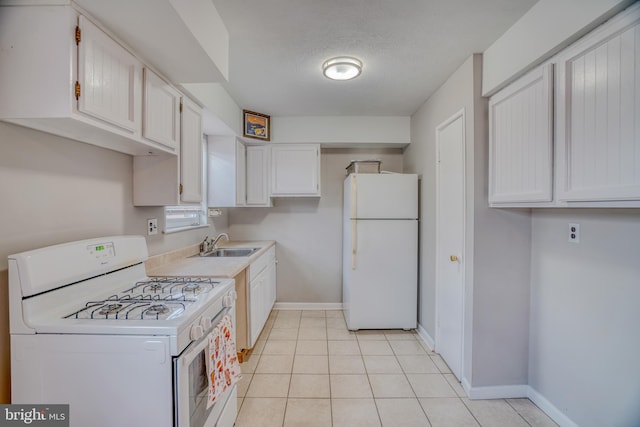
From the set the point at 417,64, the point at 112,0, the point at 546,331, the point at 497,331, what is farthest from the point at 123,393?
the point at 417,64

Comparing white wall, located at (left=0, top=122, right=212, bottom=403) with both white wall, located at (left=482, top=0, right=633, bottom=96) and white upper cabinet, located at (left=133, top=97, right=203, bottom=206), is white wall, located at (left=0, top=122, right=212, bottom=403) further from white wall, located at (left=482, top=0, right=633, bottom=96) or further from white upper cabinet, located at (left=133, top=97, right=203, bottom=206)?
white wall, located at (left=482, top=0, right=633, bottom=96)

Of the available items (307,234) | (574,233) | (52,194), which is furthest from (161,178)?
(574,233)

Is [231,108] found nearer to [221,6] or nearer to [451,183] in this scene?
[221,6]

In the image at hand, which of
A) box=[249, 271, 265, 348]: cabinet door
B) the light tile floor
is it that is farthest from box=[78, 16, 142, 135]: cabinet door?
the light tile floor

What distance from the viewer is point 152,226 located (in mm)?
2027

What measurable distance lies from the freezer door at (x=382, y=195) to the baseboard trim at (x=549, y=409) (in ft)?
5.67

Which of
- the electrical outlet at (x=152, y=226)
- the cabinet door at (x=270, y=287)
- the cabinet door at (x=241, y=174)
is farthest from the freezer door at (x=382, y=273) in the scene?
the electrical outlet at (x=152, y=226)

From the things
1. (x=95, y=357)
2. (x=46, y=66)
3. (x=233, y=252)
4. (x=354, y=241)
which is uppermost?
(x=46, y=66)

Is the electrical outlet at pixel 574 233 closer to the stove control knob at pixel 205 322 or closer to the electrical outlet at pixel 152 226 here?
the stove control knob at pixel 205 322

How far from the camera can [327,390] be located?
6.86 ft

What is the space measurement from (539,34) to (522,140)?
561 mm

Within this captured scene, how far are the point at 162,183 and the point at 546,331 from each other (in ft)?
8.98

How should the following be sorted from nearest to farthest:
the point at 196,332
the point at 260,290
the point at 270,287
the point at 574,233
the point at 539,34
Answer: the point at 196,332, the point at 539,34, the point at 574,233, the point at 260,290, the point at 270,287

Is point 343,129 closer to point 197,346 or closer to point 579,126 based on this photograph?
point 579,126
